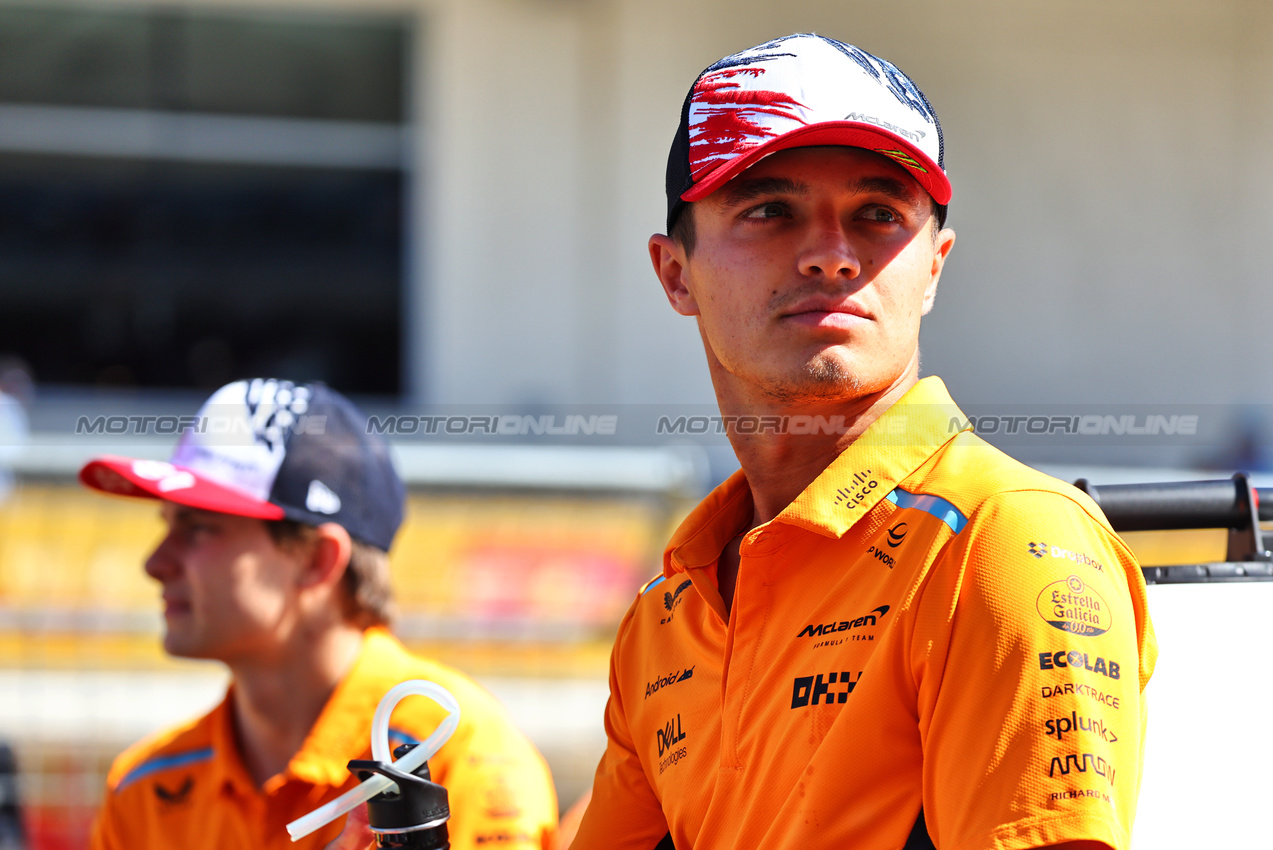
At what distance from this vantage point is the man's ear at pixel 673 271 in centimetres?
205

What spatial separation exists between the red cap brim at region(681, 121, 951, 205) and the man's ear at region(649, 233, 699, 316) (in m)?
0.28

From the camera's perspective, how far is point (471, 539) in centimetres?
592

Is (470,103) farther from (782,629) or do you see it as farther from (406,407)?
(782,629)

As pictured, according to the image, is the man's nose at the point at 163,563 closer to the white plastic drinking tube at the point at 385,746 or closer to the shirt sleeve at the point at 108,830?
the shirt sleeve at the point at 108,830

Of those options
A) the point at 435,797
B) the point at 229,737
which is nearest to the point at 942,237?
the point at 435,797

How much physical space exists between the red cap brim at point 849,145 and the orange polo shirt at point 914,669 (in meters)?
0.30

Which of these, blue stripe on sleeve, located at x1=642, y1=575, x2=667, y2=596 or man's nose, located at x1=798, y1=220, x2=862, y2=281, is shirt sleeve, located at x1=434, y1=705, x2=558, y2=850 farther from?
man's nose, located at x1=798, y1=220, x2=862, y2=281

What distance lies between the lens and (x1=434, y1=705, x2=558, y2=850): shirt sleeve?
239 centimetres

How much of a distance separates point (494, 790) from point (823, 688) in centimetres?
113

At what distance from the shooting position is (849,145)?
1.72m

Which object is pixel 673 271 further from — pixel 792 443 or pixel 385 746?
pixel 385 746

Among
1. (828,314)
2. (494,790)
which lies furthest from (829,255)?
(494,790)

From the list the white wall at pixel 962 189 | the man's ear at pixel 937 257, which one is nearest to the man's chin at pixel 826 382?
the man's ear at pixel 937 257

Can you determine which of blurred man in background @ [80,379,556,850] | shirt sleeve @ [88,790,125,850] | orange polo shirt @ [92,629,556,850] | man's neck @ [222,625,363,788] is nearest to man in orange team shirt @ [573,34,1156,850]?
orange polo shirt @ [92,629,556,850]
